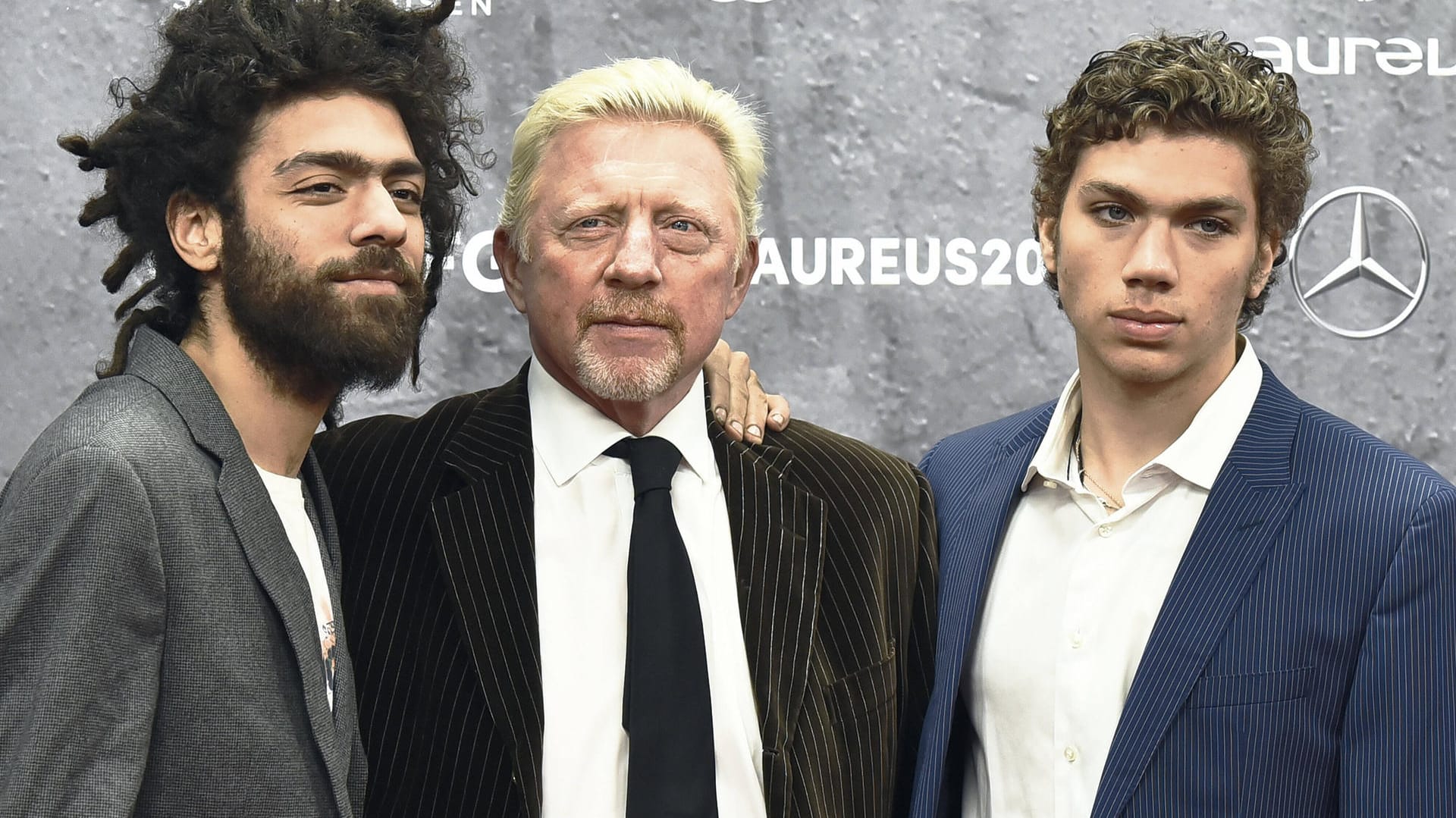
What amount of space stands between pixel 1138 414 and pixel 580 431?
771 mm

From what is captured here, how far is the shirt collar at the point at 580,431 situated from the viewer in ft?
6.67

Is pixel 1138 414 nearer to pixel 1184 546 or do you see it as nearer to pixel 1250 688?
pixel 1184 546

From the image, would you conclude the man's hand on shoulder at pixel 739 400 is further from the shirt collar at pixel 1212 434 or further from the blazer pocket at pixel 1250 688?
the blazer pocket at pixel 1250 688

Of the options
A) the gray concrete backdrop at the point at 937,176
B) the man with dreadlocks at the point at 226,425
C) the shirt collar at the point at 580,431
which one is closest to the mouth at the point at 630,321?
the shirt collar at the point at 580,431

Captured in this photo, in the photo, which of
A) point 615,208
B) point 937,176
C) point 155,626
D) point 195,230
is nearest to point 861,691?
point 615,208

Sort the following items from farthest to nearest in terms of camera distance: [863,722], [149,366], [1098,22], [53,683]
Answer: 1. [1098,22]
2. [863,722]
3. [149,366]
4. [53,683]

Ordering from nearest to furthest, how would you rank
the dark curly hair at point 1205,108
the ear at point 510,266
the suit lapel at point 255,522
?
the suit lapel at point 255,522 → the dark curly hair at point 1205,108 → the ear at point 510,266

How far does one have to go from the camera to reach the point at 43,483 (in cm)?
142

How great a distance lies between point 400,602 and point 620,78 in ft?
2.65

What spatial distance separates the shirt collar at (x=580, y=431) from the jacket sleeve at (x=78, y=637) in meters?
0.68

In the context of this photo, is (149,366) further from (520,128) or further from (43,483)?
(520,128)

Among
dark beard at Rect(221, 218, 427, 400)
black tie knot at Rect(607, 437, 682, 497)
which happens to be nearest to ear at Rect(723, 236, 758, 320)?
black tie knot at Rect(607, 437, 682, 497)

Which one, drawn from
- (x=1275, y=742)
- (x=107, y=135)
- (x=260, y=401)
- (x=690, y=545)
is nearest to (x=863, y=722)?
(x=690, y=545)

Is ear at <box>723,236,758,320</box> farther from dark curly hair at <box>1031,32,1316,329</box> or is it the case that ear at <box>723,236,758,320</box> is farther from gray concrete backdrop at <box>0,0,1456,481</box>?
gray concrete backdrop at <box>0,0,1456,481</box>
